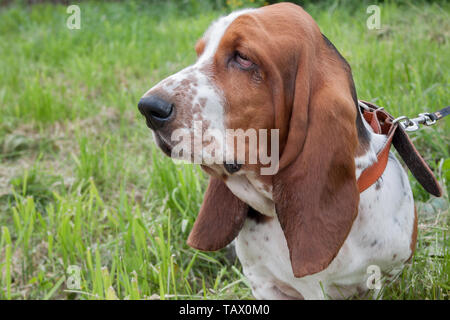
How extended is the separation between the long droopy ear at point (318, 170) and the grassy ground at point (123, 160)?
63 centimetres

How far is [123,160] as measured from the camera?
3689mm

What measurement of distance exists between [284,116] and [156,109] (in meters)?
0.43

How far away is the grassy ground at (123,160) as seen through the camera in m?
2.46

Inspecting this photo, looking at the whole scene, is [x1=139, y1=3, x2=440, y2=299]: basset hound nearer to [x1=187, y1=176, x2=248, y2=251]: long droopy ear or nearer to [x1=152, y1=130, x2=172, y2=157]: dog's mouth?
[x1=152, y1=130, x2=172, y2=157]: dog's mouth

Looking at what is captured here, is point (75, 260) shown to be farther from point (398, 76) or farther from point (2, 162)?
point (398, 76)

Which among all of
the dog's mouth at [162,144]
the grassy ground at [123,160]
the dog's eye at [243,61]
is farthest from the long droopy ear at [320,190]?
the grassy ground at [123,160]

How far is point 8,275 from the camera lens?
2.40 m

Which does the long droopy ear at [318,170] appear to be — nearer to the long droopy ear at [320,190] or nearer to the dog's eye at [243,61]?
the long droopy ear at [320,190]

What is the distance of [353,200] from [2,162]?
10.2ft

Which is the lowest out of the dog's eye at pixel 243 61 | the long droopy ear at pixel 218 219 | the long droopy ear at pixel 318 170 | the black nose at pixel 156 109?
the long droopy ear at pixel 218 219

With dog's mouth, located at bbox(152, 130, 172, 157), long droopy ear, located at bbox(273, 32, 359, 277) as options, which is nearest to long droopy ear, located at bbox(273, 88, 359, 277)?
long droopy ear, located at bbox(273, 32, 359, 277)

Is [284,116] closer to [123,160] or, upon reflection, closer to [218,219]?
[218,219]

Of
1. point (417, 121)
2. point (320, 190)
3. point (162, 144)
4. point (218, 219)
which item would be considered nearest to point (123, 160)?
point (218, 219)
